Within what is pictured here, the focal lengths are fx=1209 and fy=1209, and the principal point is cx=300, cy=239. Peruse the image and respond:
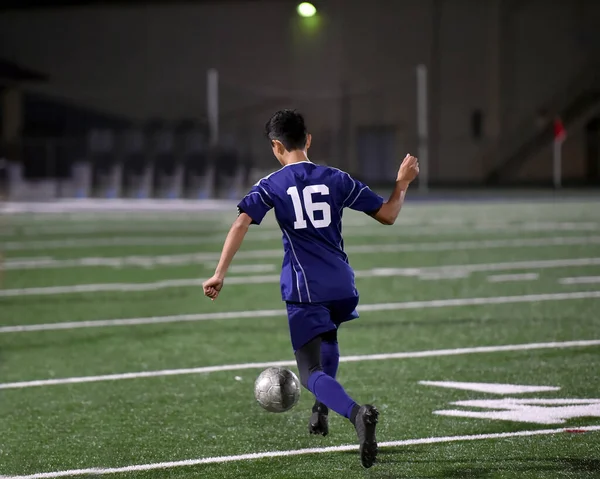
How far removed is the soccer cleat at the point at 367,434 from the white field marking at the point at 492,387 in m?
2.28

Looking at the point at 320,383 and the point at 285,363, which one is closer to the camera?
the point at 320,383

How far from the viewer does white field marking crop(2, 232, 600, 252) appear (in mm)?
17828

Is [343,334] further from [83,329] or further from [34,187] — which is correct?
[34,187]

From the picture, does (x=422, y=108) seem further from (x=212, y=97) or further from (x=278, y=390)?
(x=278, y=390)

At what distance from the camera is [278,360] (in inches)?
329

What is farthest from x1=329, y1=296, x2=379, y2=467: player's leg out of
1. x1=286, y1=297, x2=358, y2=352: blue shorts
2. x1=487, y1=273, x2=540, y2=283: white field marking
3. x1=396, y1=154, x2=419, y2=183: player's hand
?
x1=487, y1=273, x2=540, y2=283: white field marking

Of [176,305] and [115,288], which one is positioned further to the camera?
[115,288]

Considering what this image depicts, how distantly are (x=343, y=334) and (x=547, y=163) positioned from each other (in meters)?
36.4

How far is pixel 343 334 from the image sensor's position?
9523 millimetres

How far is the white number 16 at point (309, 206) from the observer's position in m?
5.42

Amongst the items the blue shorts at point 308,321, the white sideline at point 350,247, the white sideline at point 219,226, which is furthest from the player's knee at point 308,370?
the white sideline at point 219,226

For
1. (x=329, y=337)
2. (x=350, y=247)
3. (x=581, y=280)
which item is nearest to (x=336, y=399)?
(x=329, y=337)

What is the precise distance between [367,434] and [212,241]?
1437cm

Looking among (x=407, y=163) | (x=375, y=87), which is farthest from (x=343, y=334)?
(x=375, y=87)
